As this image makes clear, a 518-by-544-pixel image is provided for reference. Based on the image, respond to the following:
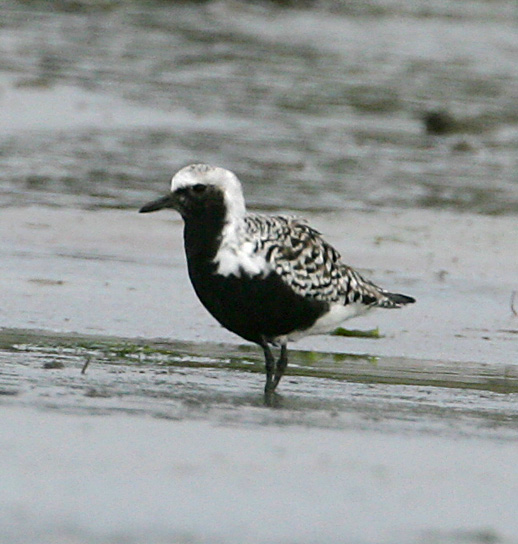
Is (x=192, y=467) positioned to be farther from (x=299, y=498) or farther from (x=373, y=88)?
(x=373, y=88)

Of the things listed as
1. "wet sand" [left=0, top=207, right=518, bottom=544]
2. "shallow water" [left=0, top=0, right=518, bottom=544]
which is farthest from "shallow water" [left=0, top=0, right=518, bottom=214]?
"wet sand" [left=0, top=207, right=518, bottom=544]

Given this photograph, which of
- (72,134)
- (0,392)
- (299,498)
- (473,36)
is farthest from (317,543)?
(473,36)

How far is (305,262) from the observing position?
274 inches

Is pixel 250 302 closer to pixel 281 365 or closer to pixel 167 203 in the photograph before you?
pixel 281 365

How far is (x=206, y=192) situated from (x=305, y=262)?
22.9 inches

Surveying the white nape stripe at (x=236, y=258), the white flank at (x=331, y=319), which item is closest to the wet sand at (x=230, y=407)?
the white flank at (x=331, y=319)

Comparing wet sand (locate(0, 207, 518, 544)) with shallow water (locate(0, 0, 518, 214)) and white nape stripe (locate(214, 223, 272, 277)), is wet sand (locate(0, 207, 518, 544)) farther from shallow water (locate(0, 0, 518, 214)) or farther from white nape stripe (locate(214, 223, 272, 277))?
shallow water (locate(0, 0, 518, 214))

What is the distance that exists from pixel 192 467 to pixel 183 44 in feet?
57.3

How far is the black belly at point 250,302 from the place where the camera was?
666 cm

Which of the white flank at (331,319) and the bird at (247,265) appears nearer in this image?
the bird at (247,265)

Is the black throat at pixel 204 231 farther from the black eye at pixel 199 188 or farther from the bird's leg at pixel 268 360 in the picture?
the bird's leg at pixel 268 360

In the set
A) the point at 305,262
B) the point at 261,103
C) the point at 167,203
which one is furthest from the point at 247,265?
the point at 261,103

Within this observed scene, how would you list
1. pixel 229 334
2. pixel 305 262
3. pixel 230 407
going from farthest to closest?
pixel 229 334 < pixel 305 262 < pixel 230 407

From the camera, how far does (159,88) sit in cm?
1811
